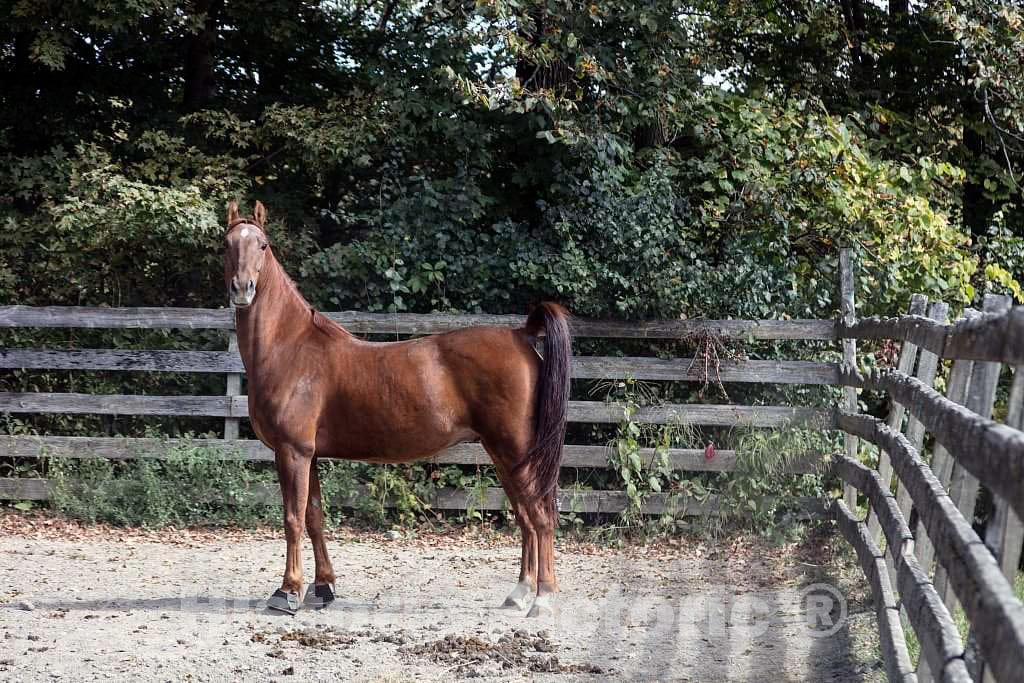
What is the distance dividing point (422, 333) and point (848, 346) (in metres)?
3.32

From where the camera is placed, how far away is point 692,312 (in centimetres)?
838

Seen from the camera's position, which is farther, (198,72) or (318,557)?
(198,72)

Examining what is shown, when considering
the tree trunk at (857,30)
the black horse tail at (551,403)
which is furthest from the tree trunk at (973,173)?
the black horse tail at (551,403)

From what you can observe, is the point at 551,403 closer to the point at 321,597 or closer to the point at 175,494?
the point at 321,597

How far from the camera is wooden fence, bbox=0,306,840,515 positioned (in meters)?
7.92

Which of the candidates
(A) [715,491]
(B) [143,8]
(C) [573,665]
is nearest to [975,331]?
(C) [573,665]

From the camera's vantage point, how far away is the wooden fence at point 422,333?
26.0 feet

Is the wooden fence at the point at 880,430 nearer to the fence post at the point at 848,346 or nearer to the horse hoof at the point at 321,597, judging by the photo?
the fence post at the point at 848,346

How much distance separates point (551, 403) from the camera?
19.1 ft

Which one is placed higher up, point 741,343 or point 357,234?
point 357,234

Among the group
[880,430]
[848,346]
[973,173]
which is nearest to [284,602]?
[880,430]

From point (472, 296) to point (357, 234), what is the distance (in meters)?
2.21

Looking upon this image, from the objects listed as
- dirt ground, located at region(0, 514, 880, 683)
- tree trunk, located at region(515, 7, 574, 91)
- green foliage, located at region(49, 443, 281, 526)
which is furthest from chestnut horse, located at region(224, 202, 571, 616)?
tree trunk, located at region(515, 7, 574, 91)

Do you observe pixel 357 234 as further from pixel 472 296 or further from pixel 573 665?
pixel 573 665
